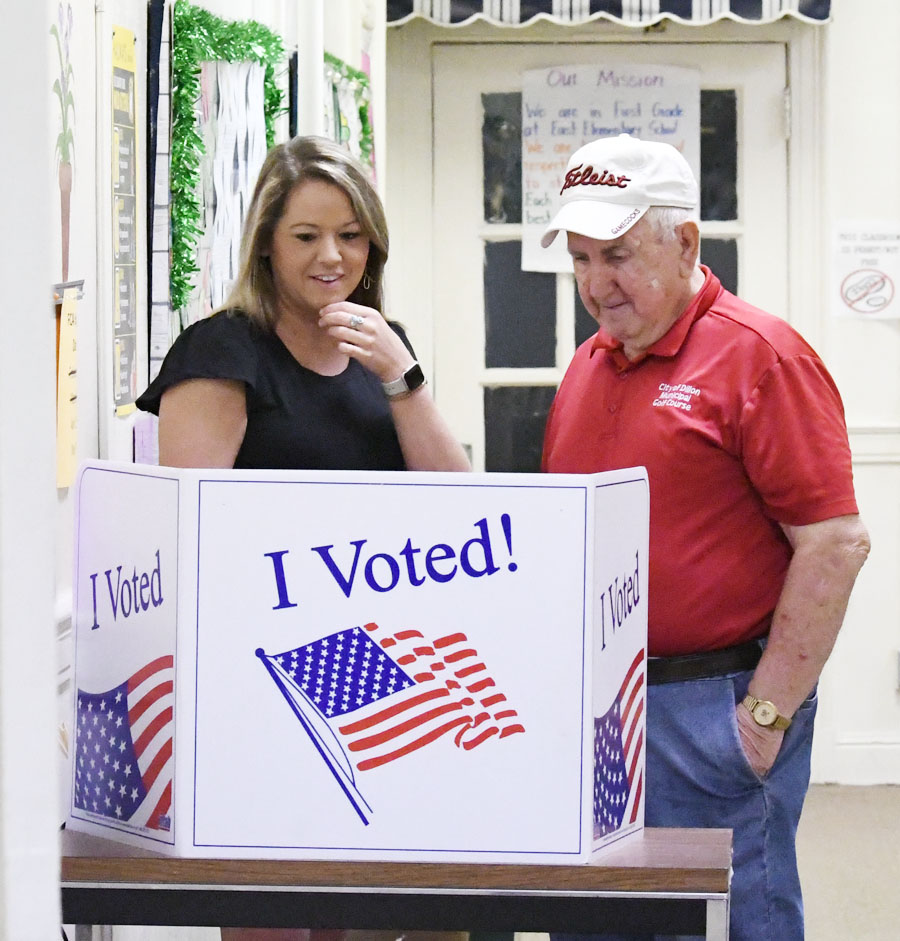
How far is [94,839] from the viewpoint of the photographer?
1112 millimetres

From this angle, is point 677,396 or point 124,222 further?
point 124,222

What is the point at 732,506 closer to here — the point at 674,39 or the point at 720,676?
the point at 720,676

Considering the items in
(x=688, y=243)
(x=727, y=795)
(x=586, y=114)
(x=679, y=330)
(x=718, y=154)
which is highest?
(x=586, y=114)

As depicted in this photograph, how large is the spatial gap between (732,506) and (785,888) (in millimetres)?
476

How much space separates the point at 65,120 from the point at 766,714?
3.66ft

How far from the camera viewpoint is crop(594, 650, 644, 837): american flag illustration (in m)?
1.07

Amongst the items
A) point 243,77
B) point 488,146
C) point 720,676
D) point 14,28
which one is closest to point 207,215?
point 243,77

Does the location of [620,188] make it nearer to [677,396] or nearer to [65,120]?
[677,396]

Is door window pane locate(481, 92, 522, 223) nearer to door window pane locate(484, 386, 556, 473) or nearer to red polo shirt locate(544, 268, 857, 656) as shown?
door window pane locate(484, 386, 556, 473)

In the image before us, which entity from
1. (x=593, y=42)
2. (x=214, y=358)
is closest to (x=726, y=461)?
(x=214, y=358)

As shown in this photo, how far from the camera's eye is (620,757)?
112 cm

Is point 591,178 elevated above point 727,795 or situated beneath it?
elevated above

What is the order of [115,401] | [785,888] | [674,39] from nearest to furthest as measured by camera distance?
[785,888], [115,401], [674,39]

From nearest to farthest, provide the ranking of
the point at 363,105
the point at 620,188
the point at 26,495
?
1. the point at 26,495
2. the point at 620,188
3. the point at 363,105
